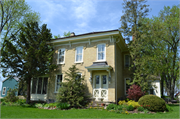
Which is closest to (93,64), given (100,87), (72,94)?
(100,87)

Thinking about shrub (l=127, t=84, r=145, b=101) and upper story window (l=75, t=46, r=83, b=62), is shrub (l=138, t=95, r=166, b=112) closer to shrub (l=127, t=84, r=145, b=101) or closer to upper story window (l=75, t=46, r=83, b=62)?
shrub (l=127, t=84, r=145, b=101)

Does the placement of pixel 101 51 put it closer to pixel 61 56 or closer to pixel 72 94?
pixel 61 56

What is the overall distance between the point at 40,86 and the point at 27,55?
5.11m

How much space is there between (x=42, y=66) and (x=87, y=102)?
6392 mm

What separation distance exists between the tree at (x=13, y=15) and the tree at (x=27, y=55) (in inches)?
229

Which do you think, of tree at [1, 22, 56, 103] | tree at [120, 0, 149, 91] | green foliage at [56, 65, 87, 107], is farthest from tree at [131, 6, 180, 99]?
tree at [1, 22, 56, 103]

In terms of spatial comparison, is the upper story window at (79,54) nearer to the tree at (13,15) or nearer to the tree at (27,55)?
the tree at (27,55)

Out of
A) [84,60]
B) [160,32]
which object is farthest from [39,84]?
[160,32]

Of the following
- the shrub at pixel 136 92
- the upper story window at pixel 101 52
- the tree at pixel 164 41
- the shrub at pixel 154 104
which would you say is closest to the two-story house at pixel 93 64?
the upper story window at pixel 101 52

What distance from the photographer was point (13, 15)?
2142 centimetres

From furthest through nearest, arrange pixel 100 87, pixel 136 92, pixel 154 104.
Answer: pixel 100 87 → pixel 136 92 → pixel 154 104

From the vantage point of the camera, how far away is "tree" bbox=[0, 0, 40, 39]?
67.8ft

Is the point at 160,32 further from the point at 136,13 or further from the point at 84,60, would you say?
the point at 84,60

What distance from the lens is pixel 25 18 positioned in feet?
75.3
